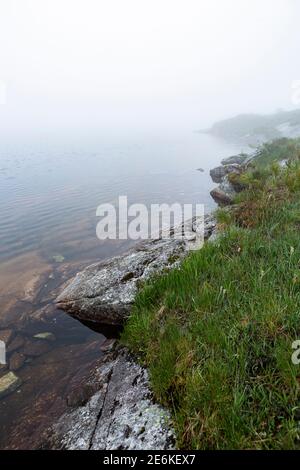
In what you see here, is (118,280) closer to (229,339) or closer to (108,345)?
(108,345)

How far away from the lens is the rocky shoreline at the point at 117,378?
4.15 meters

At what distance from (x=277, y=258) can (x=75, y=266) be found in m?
8.59

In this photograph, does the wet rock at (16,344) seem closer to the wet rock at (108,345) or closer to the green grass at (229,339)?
the wet rock at (108,345)

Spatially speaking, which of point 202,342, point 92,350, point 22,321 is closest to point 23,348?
point 22,321

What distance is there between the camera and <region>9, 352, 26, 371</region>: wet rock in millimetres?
7304

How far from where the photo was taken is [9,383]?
6.68 meters

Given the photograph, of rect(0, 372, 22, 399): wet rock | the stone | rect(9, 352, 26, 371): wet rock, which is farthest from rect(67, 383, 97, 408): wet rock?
the stone

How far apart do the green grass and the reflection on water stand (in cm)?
213

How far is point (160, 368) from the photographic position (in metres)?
4.63
